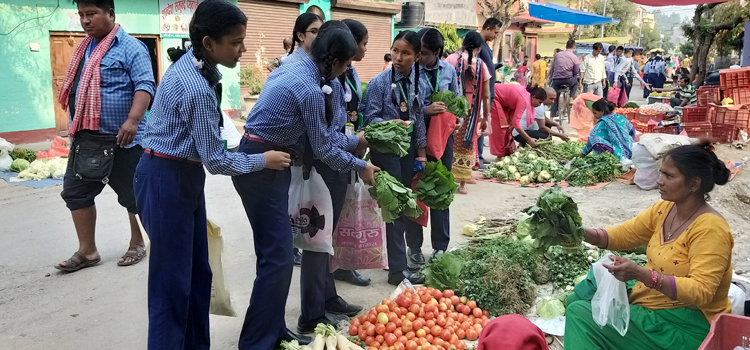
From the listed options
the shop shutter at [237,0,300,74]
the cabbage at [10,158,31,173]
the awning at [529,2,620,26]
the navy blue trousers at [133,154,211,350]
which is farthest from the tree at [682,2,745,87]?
the navy blue trousers at [133,154,211,350]

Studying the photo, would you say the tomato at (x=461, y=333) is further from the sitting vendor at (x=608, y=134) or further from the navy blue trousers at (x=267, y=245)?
the sitting vendor at (x=608, y=134)

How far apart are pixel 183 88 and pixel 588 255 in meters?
3.56

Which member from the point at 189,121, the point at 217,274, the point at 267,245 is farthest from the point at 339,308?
the point at 189,121

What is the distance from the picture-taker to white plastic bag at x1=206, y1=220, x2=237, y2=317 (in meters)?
3.58

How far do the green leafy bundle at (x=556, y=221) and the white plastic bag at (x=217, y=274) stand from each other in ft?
5.81

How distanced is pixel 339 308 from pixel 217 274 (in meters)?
0.99

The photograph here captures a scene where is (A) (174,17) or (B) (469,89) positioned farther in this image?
(A) (174,17)

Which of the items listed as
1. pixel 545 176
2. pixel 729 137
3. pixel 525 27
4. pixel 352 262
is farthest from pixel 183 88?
pixel 525 27

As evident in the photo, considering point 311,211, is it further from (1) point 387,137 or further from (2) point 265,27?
(2) point 265,27

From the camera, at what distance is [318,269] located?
3877 mm

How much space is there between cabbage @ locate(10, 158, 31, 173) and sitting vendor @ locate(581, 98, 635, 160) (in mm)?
8135

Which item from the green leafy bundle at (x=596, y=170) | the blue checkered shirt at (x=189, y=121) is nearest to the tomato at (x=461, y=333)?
the blue checkered shirt at (x=189, y=121)

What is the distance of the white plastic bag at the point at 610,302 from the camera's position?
2.97 metres

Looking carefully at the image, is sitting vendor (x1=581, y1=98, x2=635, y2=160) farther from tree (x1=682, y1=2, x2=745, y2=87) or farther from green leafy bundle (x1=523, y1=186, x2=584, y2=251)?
tree (x1=682, y1=2, x2=745, y2=87)
